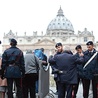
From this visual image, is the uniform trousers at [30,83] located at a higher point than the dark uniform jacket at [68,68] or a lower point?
lower

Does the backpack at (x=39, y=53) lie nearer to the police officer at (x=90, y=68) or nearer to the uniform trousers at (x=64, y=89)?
the police officer at (x=90, y=68)

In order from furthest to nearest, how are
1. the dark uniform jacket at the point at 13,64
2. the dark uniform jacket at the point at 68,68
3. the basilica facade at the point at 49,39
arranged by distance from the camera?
the basilica facade at the point at 49,39, the dark uniform jacket at the point at 13,64, the dark uniform jacket at the point at 68,68

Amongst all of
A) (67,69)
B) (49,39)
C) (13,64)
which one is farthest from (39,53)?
(49,39)

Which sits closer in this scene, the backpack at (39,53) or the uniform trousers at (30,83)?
the uniform trousers at (30,83)

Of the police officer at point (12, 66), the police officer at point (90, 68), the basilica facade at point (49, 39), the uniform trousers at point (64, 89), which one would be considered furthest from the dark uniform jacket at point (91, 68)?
the basilica facade at point (49, 39)

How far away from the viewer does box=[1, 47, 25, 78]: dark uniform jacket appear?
8742mm

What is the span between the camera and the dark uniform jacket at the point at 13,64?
8742 mm

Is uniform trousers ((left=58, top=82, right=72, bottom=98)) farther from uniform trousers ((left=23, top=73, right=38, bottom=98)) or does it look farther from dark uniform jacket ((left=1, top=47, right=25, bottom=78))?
uniform trousers ((left=23, top=73, right=38, bottom=98))

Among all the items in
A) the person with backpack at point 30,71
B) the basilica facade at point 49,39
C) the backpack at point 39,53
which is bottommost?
the person with backpack at point 30,71

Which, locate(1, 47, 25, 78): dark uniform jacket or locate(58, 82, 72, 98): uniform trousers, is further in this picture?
locate(1, 47, 25, 78): dark uniform jacket

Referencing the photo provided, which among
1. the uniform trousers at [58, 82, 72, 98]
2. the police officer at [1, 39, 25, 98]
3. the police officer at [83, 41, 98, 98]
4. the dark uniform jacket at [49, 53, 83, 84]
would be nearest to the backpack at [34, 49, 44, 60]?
the police officer at [83, 41, 98, 98]

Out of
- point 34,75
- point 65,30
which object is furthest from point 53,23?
point 34,75

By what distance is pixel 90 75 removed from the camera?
9438 millimetres

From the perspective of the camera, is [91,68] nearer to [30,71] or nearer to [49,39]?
[30,71]
